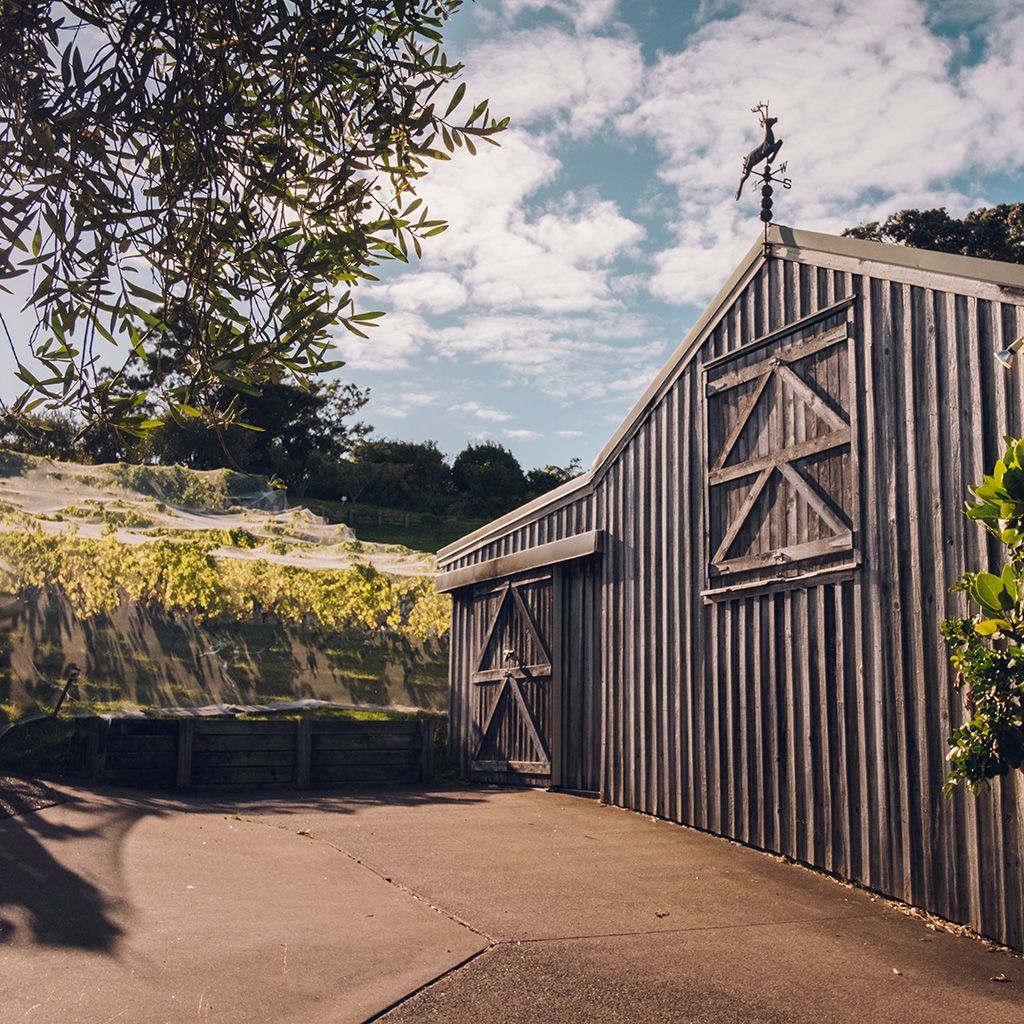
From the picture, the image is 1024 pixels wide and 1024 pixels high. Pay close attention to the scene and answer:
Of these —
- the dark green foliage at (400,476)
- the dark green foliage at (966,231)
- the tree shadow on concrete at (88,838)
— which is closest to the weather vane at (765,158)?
the tree shadow on concrete at (88,838)

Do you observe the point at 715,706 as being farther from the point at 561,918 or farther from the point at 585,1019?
the point at 585,1019

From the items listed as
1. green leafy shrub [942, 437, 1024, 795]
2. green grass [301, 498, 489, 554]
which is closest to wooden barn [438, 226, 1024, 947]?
green leafy shrub [942, 437, 1024, 795]

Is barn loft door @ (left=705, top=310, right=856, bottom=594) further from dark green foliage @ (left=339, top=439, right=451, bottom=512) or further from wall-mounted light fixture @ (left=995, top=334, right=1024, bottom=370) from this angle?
dark green foliage @ (left=339, top=439, right=451, bottom=512)

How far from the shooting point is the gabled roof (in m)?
6.47

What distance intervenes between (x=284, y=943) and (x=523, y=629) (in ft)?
24.1

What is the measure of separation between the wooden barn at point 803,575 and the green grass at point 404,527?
1782cm

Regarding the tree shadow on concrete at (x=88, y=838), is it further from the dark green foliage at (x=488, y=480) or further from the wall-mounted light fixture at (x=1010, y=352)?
the dark green foliage at (x=488, y=480)

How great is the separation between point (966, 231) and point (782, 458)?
2092 centimetres

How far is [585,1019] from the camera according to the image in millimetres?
4492

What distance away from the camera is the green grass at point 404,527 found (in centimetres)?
2983

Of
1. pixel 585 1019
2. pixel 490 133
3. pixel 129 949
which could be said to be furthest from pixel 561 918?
pixel 490 133

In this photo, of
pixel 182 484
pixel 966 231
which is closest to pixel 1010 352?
pixel 182 484

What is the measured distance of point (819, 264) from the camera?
8.12 metres

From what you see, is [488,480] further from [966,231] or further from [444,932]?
[444,932]
